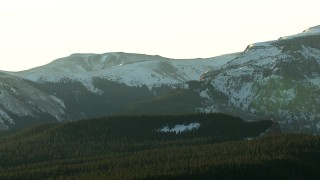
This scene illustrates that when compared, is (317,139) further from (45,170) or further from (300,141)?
(45,170)

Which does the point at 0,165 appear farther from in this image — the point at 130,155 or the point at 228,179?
the point at 228,179

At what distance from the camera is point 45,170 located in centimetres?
17362

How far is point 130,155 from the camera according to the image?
191 metres

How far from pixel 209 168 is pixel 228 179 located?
591 centimetres

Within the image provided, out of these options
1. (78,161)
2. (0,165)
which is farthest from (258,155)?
(0,165)

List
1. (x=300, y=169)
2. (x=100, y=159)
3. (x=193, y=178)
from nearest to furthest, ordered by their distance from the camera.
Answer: (x=193, y=178), (x=300, y=169), (x=100, y=159)

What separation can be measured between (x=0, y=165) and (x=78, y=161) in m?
21.8

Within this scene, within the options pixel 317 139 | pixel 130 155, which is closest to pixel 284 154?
pixel 317 139

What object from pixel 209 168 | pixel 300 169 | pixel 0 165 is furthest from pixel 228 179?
pixel 0 165

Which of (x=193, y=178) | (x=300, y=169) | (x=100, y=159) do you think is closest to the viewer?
(x=193, y=178)

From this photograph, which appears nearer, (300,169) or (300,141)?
(300,169)

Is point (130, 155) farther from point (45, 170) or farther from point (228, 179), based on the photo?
point (228, 179)

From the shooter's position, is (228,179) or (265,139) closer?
(228,179)

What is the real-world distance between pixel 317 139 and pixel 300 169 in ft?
97.0
